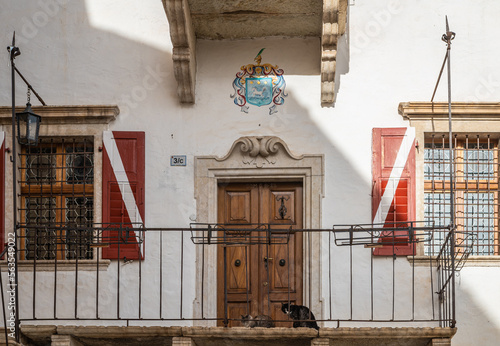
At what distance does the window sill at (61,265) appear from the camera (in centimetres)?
979

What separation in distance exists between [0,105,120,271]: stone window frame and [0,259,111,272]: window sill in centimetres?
1

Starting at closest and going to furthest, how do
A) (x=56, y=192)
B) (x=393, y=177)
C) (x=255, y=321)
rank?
(x=255, y=321)
(x=393, y=177)
(x=56, y=192)

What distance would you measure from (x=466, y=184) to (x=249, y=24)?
301 centimetres

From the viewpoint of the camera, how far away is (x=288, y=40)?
10.1m

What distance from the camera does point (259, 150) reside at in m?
9.88

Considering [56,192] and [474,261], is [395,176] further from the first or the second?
[56,192]

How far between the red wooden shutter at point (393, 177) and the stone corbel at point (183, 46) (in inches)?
83.5

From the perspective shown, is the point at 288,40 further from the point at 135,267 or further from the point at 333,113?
the point at 135,267

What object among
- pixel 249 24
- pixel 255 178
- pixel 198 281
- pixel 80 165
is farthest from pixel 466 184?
pixel 80 165

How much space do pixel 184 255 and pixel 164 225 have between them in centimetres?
40

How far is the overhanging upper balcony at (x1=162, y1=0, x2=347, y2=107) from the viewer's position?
9328 millimetres

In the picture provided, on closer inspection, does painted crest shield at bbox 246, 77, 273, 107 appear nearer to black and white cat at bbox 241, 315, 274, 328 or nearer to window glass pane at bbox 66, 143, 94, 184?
window glass pane at bbox 66, 143, 94, 184

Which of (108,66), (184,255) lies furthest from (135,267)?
(108,66)

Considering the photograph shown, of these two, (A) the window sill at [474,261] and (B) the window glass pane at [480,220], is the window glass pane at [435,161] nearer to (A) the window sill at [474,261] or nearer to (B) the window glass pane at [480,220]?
(B) the window glass pane at [480,220]
